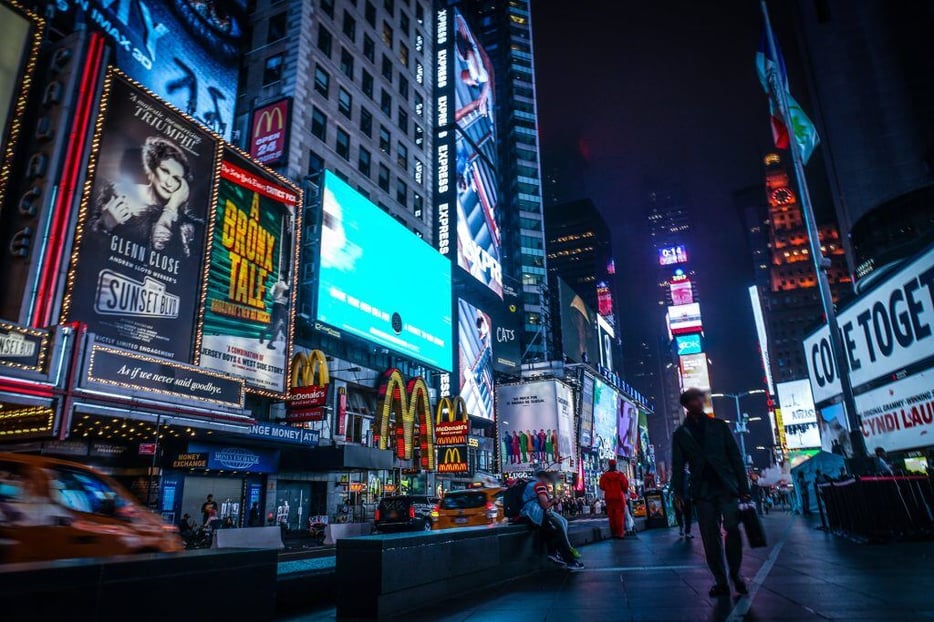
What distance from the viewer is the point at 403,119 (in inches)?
1759

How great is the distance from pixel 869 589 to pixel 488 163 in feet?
179

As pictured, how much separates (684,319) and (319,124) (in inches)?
4050

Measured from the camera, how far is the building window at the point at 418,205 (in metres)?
44.2

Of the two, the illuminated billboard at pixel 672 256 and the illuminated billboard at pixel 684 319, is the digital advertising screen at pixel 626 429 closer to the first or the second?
the illuminated billboard at pixel 684 319

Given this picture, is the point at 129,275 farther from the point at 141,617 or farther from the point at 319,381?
the point at 141,617

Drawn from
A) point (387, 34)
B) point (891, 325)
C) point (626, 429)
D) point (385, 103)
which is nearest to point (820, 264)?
point (891, 325)

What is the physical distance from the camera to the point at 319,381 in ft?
90.8

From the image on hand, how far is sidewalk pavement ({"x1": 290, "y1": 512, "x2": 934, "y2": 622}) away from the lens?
16.1 ft

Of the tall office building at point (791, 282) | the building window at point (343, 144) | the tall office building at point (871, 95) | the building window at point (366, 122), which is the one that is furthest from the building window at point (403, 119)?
the tall office building at point (791, 282)

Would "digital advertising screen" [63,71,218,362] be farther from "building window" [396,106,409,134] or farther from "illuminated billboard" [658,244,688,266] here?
"illuminated billboard" [658,244,688,266]

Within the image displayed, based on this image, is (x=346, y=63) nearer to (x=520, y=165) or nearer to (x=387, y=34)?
(x=387, y=34)

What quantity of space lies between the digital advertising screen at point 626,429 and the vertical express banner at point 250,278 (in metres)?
61.7

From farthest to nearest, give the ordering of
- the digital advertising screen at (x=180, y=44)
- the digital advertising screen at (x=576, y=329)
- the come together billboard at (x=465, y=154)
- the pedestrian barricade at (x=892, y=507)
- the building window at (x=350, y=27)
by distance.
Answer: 1. the digital advertising screen at (x=576, y=329)
2. the come together billboard at (x=465, y=154)
3. the building window at (x=350, y=27)
4. the digital advertising screen at (x=180, y=44)
5. the pedestrian barricade at (x=892, y=507)

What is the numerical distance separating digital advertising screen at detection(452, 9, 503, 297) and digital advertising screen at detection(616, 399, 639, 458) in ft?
115
